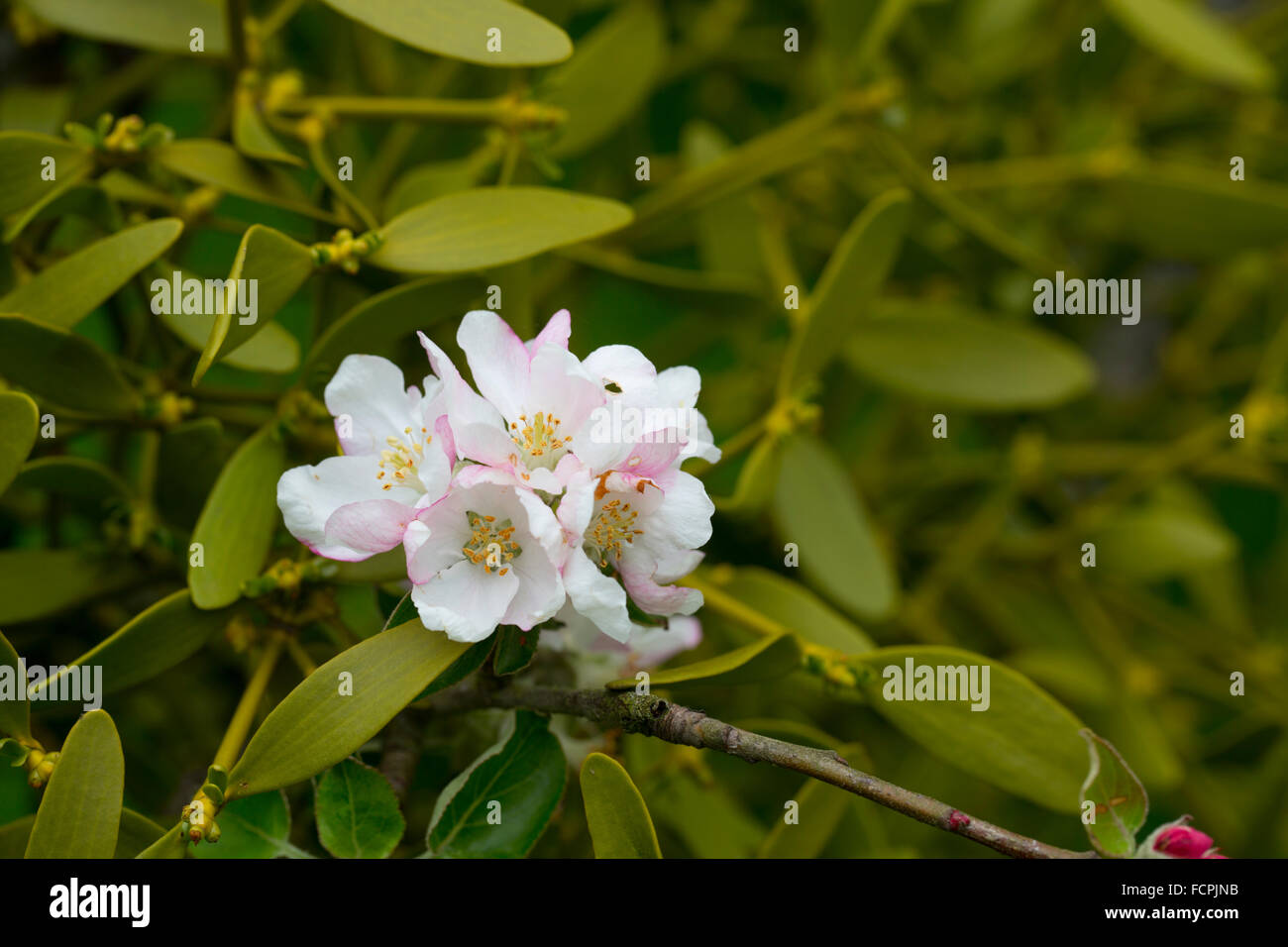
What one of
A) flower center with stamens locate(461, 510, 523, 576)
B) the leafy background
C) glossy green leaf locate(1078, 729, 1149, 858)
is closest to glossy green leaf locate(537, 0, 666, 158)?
the leafy background

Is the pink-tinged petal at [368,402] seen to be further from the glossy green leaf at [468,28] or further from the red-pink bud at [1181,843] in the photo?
Answer: the red-pink bud at [1181,843]

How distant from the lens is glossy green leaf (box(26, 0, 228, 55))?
0.90 metres

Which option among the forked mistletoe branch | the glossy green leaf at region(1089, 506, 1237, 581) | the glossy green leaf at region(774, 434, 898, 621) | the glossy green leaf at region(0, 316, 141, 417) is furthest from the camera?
the glossy green leaf at region(1089, 506, 1237, 581)

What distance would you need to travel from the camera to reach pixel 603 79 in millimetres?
1073

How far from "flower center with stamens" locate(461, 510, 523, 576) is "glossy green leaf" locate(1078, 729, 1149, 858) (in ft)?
1.23

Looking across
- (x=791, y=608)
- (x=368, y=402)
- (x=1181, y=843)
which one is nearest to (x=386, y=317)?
(x=368, y=402)

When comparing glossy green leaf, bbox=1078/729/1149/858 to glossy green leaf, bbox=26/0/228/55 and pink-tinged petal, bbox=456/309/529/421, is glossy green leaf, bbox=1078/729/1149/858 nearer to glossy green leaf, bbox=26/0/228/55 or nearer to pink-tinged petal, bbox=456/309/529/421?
pink-tinged petal, bbox=456/309/529/421

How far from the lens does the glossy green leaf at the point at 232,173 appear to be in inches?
31.2

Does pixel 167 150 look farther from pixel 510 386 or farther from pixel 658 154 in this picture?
pixel 658 154

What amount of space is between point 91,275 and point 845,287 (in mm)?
583

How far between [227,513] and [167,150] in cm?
29

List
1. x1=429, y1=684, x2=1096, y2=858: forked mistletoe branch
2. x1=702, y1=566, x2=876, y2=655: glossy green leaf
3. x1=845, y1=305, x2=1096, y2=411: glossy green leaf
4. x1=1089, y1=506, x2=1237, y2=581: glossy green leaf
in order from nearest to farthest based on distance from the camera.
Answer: x1=429, y1=684, x2=1096, y2=858: forked mistletoe branch, x1=702, y1=566, x2=876, y2=655: glossy green leaf, x1=845, y1=305, x2=1096, y2=411: glossy green leaf, x1=1089, y1=506, x2=1237, y2=581: glossy green leaf
